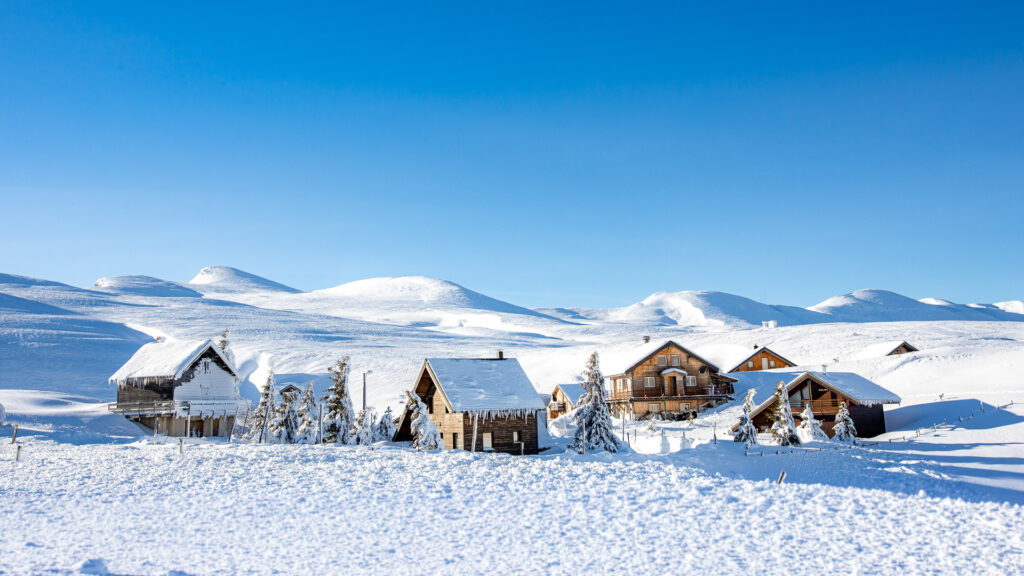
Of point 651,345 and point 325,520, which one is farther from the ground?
point 651,345

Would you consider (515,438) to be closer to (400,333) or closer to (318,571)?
(318,571)

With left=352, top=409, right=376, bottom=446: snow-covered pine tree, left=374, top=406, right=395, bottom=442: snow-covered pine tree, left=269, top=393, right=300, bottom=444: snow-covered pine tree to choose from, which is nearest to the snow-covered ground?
left=352, top=409, right=376, bottom=446: snow-covered pine tree

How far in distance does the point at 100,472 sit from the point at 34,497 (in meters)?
4.75

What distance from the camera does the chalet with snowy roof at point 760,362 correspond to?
265 feet

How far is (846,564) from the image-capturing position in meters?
17.4

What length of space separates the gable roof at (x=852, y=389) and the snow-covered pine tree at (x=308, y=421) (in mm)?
30974

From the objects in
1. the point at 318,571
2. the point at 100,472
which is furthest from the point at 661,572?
the point at 100,472

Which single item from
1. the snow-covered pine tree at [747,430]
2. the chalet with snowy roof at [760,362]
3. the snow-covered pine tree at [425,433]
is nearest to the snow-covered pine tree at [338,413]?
the snow-covered pine tree at [425,433]

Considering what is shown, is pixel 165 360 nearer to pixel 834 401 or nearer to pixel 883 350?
pixel 834 401

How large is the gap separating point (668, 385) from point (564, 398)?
1058 cm

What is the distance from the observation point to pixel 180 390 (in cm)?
5350

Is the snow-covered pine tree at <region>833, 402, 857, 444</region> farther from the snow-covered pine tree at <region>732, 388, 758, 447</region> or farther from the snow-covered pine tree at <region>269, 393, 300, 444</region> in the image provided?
the snow-covered pine tree at <region>269, 393, 300, 444</region>

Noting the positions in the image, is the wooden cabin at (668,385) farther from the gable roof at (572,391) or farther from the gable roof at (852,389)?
the gable roof at (852,389)

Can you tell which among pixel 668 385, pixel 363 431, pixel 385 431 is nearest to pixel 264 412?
pixel 363 431
